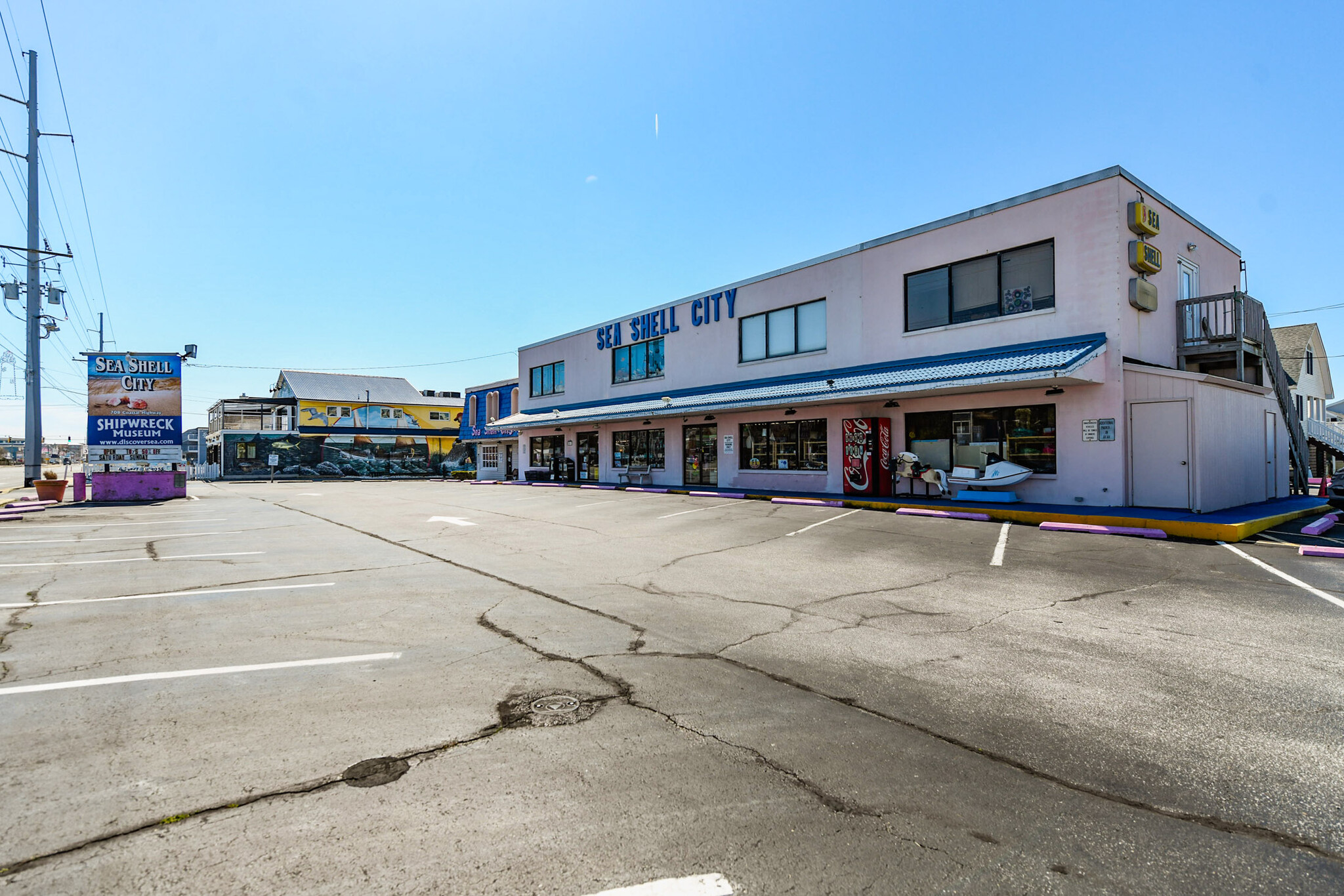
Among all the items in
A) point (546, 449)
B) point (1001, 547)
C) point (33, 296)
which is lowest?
point (1001, 547)

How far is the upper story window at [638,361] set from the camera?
2742 centimetres

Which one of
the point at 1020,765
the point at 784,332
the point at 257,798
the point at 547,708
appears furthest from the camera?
the point at 784,332

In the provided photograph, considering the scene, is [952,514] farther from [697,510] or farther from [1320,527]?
[1320,527]

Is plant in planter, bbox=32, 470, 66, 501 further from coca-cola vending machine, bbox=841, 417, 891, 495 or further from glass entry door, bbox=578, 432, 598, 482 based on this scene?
coca-cola vending machine, bbox=841, 417, 891, 495

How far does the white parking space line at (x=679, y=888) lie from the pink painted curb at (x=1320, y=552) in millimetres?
11737

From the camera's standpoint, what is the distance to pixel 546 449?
115ft

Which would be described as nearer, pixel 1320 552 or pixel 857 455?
pixel 1320 552

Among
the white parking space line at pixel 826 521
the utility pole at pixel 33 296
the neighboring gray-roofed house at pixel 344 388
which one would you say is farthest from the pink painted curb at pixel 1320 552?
the neighboring gray-roofed house at pixel 344 388

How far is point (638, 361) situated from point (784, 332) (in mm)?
8194

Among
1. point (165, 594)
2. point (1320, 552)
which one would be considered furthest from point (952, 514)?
point (165, 594)

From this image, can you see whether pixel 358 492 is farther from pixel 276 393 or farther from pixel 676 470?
pixel 276 393

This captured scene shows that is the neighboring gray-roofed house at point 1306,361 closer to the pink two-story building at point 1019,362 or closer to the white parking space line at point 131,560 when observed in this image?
the pink two-story building at point 1019,362

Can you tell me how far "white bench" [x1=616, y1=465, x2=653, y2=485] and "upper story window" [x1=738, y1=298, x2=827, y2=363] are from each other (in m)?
6.46

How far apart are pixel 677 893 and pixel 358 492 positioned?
99.5 ft
